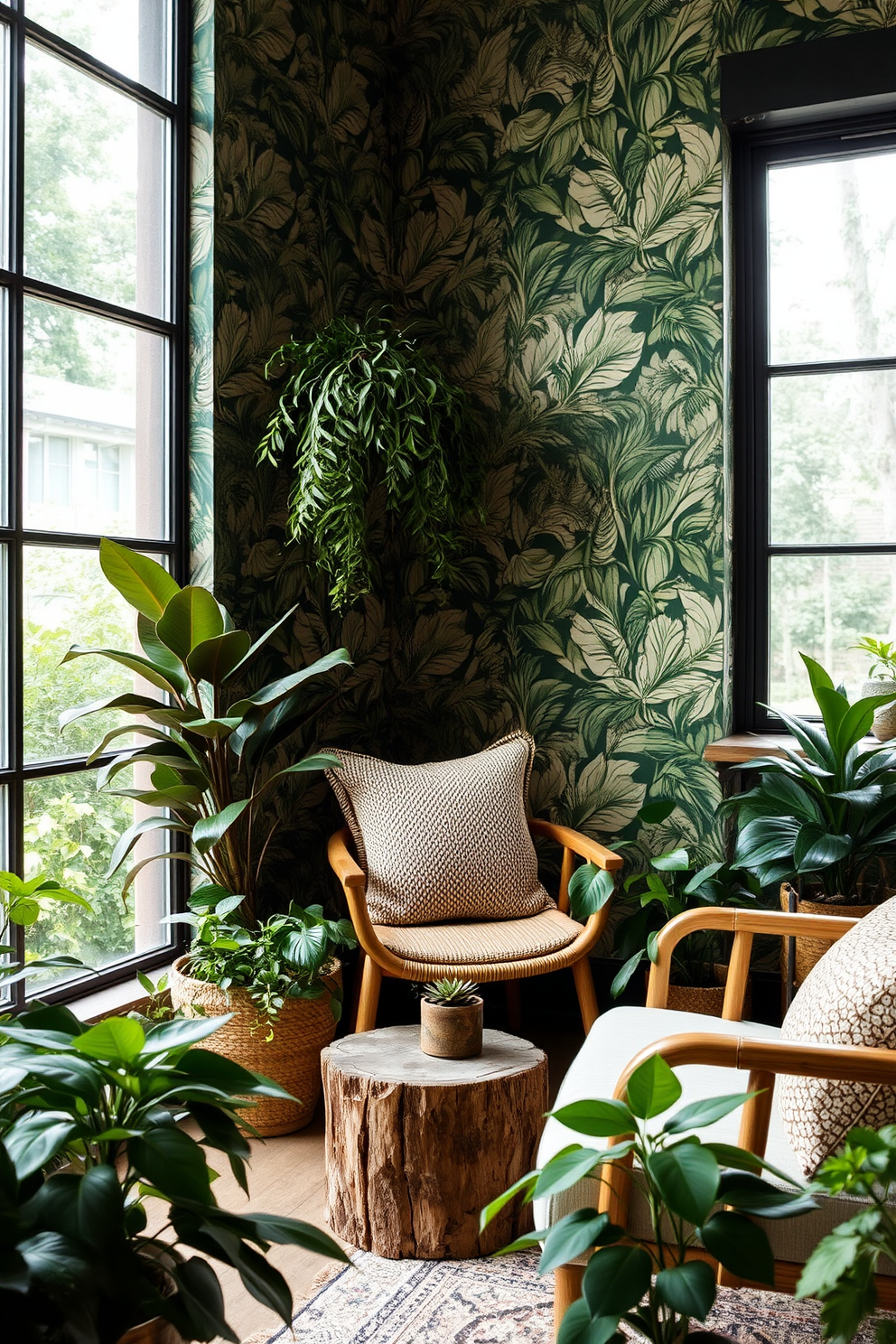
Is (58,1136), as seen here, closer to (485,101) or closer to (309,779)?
(309,779)

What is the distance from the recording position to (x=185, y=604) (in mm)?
2266

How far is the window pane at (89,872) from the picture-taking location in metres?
2.29

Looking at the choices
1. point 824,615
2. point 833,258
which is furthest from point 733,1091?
point 833,258

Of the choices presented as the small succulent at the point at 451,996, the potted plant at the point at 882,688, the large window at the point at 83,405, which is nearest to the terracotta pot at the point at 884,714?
the potted plant at the point at 882,688

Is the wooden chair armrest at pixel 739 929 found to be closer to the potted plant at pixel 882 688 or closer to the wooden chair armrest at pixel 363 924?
the wooden chair armrest at pixel 363 924

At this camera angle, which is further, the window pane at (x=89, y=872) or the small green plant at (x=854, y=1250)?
the window pane at (x=89, y=872)

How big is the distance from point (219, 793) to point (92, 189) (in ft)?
4.40

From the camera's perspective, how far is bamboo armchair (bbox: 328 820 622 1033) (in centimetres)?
244

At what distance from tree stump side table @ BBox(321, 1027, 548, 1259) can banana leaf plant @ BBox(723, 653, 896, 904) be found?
88 cm

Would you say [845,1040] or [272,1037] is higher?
[845,1040]

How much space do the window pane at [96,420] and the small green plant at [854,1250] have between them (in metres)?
1.90

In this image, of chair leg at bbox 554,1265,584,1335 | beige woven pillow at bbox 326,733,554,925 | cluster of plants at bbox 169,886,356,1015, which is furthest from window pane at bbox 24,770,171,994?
chair leg at bbox 554,1265,584,1335

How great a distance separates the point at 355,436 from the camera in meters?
2.63

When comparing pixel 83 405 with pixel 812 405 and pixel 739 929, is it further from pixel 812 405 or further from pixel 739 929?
pixel 812 405
